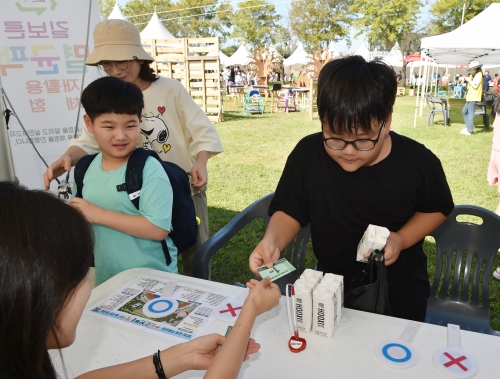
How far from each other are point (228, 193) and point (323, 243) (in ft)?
13.9

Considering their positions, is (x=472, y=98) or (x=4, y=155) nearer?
(x=4, y=155)

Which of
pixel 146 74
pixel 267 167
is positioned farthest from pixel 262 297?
pixel 267 167

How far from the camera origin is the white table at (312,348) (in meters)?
1.08

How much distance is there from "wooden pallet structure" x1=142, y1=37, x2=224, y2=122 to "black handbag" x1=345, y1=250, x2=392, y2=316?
10614mm

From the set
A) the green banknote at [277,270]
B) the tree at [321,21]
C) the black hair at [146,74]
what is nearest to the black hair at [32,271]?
the green banknote at [277,270]

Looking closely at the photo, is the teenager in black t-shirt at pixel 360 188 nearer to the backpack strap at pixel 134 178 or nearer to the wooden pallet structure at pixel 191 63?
the backpack strap at pixel 134 178

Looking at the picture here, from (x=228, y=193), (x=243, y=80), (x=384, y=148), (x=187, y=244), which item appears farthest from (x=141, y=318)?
(x=243, y=80)

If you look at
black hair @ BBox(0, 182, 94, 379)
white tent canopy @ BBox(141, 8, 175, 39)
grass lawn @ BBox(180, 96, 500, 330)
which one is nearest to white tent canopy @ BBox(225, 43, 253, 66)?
white tent canopy @ BBox(141, 8, 175, 39)

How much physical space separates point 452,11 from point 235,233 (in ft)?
124

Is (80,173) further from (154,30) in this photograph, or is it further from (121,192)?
(154,30)

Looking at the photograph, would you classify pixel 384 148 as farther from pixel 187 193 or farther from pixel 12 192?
pixel 12 192

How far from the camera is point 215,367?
92 centimetres

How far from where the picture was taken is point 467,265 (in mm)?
2092

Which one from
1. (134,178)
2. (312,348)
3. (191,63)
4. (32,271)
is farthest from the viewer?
(191,63)
